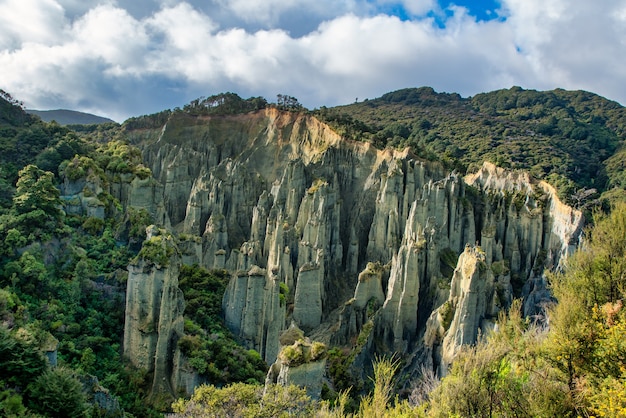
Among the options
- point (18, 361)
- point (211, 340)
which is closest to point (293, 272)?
point (211, 340)

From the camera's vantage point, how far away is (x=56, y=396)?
13102mm

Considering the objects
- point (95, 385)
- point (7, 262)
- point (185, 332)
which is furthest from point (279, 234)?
point (95, 385)

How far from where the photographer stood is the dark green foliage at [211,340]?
778 inches

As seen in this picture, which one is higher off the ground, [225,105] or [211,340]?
[225,105]

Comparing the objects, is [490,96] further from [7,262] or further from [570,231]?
[7,262]

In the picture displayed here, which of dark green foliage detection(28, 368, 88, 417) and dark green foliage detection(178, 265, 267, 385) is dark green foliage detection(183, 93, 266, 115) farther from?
dark green foliage detection(28, 368, 88, 417)

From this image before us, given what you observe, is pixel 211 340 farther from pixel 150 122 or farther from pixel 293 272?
pixel 150 122

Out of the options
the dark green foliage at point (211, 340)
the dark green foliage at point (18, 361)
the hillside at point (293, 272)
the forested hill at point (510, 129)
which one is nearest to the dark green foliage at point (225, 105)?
the hillside at point (293, 272)

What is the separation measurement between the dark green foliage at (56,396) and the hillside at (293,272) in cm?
5

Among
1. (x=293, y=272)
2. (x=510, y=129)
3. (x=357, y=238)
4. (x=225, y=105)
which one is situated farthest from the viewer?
(x=510, y=129)

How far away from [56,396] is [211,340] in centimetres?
903

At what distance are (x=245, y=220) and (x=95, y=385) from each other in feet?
105

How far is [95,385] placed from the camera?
16516mm

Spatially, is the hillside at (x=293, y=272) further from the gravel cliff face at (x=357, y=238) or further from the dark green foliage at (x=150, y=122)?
the dark green foliage at (x=150, y=122)
